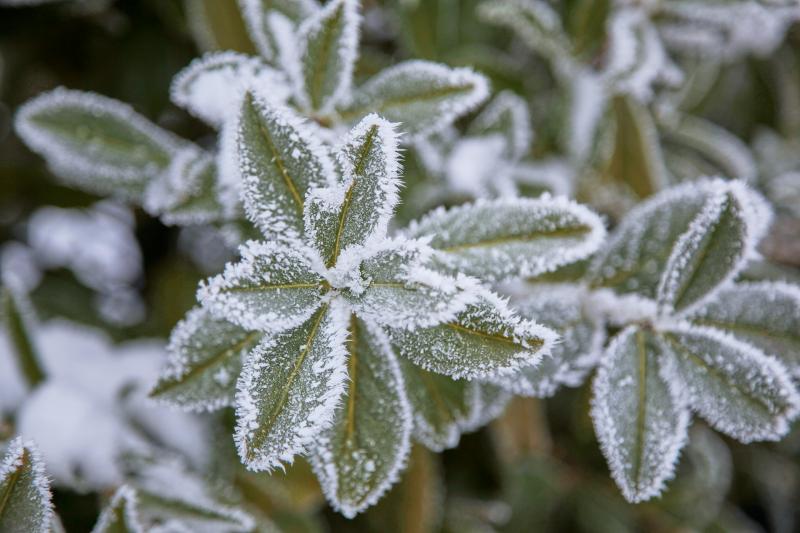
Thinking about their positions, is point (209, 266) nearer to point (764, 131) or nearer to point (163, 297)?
point (163, 297)

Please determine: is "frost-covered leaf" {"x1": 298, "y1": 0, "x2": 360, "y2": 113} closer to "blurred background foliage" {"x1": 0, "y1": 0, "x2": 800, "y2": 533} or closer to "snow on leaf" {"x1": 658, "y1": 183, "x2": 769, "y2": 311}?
"blurred background foliage" {"x1": 0, "y1": 0, "x2": 800, "y2": 533}

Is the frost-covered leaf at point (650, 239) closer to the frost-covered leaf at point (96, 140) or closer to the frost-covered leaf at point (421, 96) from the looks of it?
the frost-covered leaf at point (421, 96)

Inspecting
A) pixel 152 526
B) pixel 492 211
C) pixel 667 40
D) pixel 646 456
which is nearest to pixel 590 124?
pixel 667 40

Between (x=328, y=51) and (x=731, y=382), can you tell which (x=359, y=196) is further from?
(x=731, y=382)

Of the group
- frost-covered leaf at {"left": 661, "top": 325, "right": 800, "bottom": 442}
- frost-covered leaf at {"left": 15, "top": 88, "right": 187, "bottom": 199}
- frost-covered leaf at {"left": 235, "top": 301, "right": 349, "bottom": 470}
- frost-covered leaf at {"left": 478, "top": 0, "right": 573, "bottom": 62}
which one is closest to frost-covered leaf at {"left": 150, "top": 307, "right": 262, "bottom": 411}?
frost-covered leaf at {"left": 235, "top": 301, "right": 349, "bottom": 470}

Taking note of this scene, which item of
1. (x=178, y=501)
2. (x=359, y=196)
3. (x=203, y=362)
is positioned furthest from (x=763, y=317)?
(x=178, y=501)

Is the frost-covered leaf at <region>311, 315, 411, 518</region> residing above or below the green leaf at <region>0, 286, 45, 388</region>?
above

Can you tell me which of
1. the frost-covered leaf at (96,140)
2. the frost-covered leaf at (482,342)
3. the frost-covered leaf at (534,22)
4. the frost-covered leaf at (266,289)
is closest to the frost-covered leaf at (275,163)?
the frost-covered leaf at (266,289)
